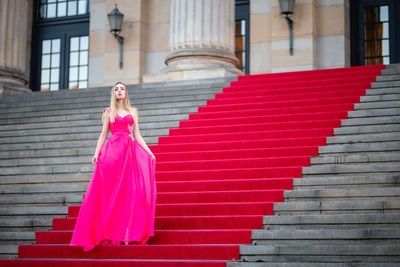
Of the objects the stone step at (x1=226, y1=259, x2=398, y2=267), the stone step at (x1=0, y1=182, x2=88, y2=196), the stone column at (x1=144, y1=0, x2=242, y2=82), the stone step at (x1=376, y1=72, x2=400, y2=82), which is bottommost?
the stone step at (x1=226, y1=259, x2=398, y2=267)

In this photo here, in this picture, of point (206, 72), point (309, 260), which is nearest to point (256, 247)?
point (309, 260)

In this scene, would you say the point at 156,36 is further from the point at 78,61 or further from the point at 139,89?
the point at 139,89

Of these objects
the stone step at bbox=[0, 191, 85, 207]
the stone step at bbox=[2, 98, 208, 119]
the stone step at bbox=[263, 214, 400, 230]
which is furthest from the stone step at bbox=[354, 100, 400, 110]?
the stone step at bbox=[0, 191, 85, 207]

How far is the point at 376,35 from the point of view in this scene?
18844 mm

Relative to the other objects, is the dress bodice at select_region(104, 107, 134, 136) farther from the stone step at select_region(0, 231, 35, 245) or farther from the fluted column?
the fluted column

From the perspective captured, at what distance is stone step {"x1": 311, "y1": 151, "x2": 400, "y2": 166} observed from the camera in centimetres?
945

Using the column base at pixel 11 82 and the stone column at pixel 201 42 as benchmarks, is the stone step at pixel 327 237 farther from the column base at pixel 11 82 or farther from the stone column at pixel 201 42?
the column base at pixel 11 82

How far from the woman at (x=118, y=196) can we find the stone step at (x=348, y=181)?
7.19ft

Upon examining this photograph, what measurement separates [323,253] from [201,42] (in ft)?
28.6

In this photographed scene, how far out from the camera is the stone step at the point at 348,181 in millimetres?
8812

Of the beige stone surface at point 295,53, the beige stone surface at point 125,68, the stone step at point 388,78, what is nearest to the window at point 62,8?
the beige stone surface at point 125,68

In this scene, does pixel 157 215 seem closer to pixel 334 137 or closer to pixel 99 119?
pixel 334 137

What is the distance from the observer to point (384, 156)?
372 inches

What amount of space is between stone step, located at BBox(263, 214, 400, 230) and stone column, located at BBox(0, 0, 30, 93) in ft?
33.8
